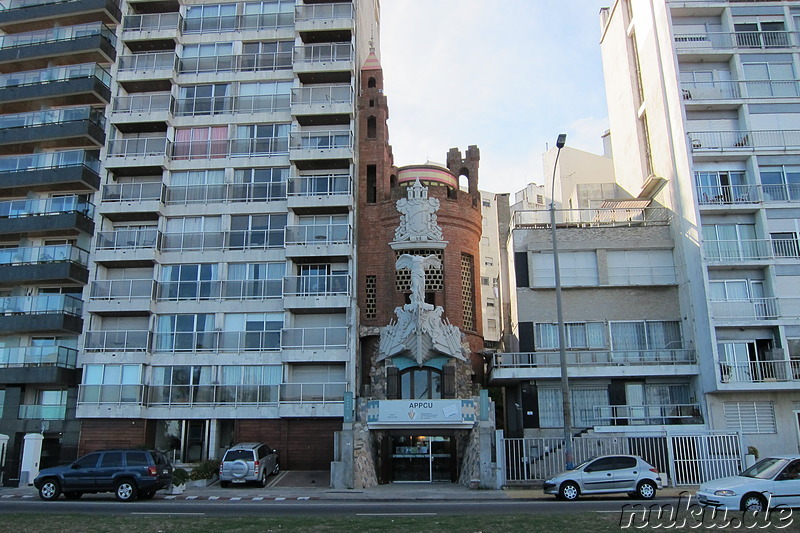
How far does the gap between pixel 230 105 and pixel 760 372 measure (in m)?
31.5

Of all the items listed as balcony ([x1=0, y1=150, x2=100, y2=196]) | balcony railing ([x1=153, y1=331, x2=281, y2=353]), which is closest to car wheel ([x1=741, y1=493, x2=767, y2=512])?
balcony railing ([x1=153, y1=331, x2=281, y2=353])

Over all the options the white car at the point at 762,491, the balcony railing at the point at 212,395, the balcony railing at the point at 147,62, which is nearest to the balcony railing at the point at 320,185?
the balcony railing at the point at 212,395

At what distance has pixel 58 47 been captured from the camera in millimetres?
40438

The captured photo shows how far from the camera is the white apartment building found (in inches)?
1390

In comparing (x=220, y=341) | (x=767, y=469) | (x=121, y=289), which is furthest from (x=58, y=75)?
(x=767, y=469)

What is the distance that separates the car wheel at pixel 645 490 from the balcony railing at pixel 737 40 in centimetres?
2466

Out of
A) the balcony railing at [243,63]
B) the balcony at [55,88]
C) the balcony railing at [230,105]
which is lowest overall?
the balcony railing at [230,105]

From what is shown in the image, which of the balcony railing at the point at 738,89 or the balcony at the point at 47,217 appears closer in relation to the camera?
the balcony railing at the point at 738,89

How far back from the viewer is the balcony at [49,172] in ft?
125

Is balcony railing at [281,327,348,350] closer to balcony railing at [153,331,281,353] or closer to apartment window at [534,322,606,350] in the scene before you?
balcony railing at [153,331,281,353]

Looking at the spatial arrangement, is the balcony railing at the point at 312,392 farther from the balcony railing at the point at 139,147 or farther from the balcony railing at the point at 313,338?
the balcony railing at the point at 139,147

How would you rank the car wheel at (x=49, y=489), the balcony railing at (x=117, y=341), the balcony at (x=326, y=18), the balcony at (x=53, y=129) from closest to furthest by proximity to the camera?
the car wheel at (x=49, y=489) < the balcony railing at (x=117, y=341) < the balcony at (x=53, y=129) < the balcony at (x=326, y=18)

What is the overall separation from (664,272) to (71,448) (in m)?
32.2

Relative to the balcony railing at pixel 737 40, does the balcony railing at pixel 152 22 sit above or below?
above
